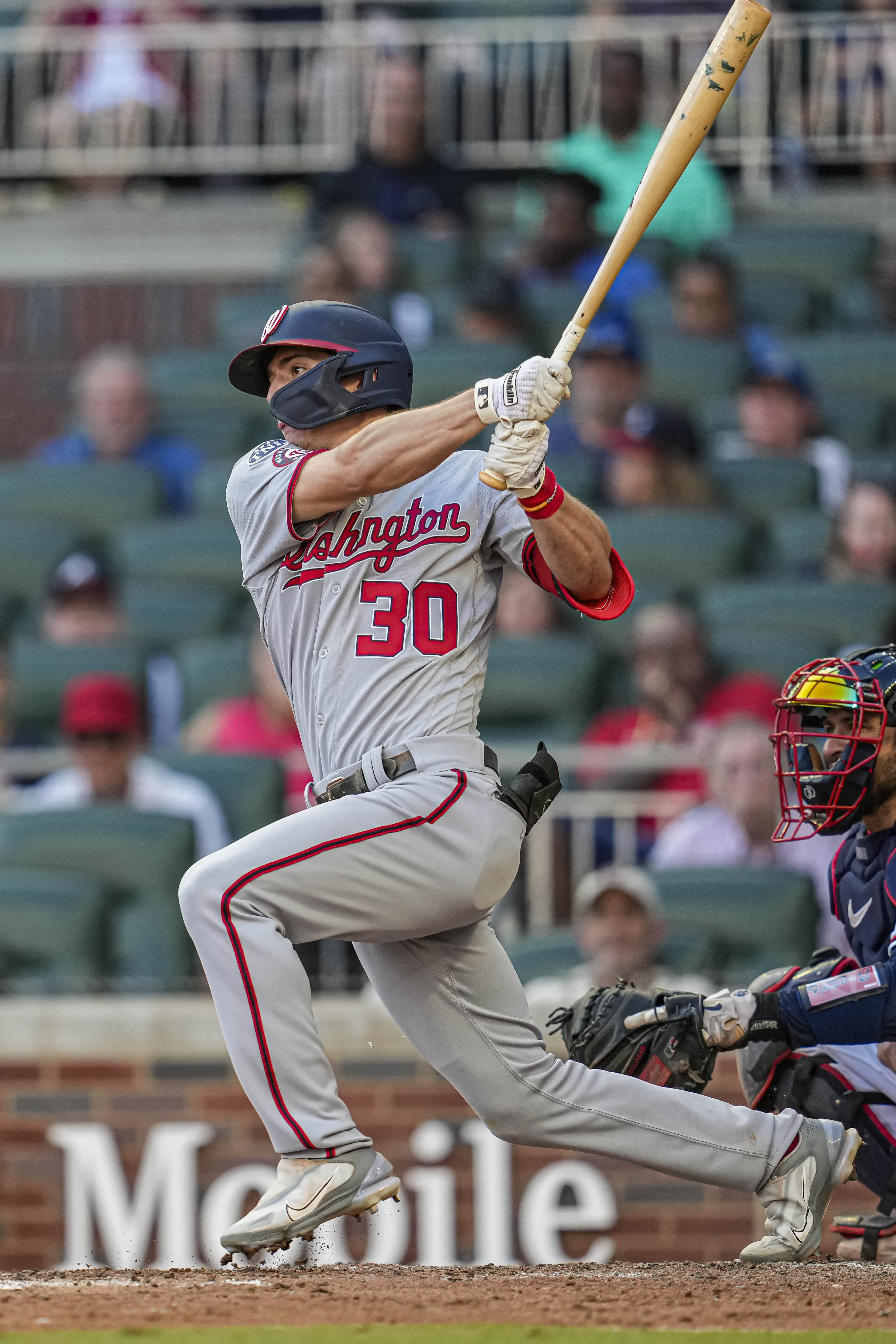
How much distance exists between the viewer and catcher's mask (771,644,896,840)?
3.80 meters

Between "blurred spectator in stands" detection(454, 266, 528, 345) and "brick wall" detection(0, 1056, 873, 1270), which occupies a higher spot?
"blurred spectator in stands" detection(454, 266, 528, 345)

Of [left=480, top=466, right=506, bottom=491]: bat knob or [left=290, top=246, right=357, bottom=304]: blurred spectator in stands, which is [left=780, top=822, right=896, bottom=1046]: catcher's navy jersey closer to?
[left=480, top=466, right=506, bottom=491]: bat knob

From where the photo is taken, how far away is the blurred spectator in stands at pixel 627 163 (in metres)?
8.95

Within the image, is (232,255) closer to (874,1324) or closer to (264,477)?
(264,477)

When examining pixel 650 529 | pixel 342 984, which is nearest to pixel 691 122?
pixel 342 984

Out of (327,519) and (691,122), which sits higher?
(691,122)

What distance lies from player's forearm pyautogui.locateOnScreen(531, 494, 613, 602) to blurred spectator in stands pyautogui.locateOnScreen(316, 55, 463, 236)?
5.83 m

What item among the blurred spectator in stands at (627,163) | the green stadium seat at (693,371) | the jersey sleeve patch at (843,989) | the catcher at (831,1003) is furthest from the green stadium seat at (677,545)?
the jersey sleeve patch at (843,989)

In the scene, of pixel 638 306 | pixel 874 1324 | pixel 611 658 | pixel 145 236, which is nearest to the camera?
pixel 874 1324

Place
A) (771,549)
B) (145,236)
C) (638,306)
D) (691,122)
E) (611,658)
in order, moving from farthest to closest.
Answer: (145,236) < (638,306) < (771,549) < (611,658) < (691,122)

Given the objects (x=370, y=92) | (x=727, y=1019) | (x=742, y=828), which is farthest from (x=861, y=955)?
(x=370, y=92)

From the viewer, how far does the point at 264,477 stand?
357cm

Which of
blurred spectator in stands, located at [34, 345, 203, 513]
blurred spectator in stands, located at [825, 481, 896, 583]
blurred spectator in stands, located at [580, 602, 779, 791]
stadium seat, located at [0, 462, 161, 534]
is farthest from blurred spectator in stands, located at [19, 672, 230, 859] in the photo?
blurred spectator in stands, located at [825, 481, 896, 583]

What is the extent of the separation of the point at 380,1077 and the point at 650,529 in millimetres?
2474
